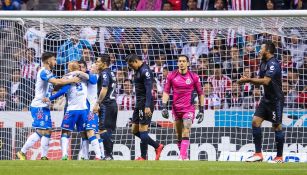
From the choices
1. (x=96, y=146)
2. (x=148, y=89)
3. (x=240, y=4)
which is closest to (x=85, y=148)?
(x=96, y=146)

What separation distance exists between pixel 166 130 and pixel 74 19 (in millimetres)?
3141

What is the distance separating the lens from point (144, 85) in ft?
68.1

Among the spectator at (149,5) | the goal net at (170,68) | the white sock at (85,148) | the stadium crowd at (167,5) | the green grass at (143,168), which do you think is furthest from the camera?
the spectator at (149,5)

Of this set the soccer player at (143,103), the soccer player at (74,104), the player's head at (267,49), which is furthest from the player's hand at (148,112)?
the player's head at (267,49)

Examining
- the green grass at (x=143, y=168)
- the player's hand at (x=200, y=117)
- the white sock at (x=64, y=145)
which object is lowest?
the white sock at (x=64, y=145)

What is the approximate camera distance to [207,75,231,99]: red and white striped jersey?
22797mm

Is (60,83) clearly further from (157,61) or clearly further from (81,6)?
(81,6)

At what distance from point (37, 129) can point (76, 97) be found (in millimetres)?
980

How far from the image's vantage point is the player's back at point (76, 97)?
20641 mm

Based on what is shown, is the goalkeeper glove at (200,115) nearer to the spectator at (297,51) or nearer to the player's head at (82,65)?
the player's head at (82,65)

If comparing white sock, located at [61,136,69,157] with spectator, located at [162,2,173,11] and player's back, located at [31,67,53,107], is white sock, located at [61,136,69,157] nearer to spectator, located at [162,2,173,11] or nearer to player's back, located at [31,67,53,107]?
player's back, located at [31,67,53,107]

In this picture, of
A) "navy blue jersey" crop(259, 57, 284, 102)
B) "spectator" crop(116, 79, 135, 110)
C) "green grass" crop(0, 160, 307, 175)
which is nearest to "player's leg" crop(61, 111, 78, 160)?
"green grass" crop(0, 160, 307, 175)

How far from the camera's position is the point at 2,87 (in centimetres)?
2262

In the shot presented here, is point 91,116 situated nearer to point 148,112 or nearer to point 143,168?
point 148,112
